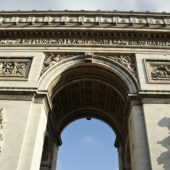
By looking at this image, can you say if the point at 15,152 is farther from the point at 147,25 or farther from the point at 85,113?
the point at 147,25

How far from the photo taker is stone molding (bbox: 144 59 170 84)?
12.9 metres

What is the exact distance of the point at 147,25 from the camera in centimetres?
1502

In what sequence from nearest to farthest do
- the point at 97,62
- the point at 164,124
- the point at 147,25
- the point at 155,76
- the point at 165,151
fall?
the point at 165,151
the point at 164,124
the point at 155,76
the point at 97,62
the point at 147,25

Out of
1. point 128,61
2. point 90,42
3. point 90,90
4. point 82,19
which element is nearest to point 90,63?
point 90,42

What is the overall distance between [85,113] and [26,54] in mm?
6245

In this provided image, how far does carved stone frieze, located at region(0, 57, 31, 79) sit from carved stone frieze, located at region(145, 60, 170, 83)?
21.2 ft

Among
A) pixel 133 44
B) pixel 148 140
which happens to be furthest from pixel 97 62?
pixel 148 140

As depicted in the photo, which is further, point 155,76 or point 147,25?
point 147,25

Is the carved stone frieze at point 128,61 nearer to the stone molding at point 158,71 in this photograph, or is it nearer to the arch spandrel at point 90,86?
the arch spandrel at point 90,86

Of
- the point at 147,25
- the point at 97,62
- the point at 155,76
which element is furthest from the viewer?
the point at 147,25

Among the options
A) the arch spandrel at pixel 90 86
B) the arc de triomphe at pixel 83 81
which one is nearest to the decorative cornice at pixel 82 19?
the arc de triomphe at pixel 83 81

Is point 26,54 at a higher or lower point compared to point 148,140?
higher

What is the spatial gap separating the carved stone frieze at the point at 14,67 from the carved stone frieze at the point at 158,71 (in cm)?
647

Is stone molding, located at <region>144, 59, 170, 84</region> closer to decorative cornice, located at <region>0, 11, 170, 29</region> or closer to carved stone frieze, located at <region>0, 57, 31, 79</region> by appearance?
decorative cornice, located at <region>0, 11, 170, 29</region>
